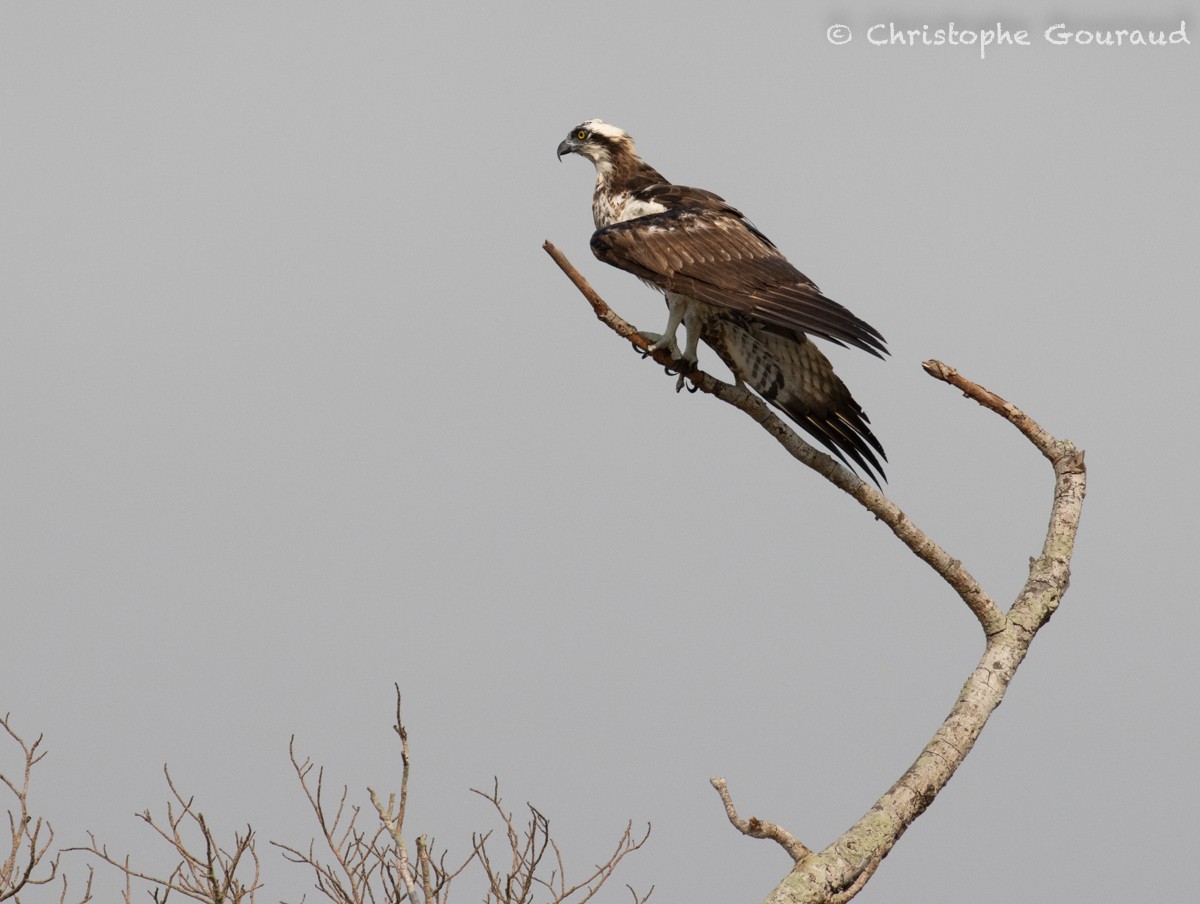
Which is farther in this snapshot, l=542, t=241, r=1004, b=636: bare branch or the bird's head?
the bird's head

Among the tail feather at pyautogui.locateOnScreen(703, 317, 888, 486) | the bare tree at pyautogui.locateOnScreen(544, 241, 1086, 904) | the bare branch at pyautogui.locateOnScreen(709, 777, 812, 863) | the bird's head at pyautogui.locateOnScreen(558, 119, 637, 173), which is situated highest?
the bird's head at pyautogui.locateOnScreen(558, 119, 637, 173)

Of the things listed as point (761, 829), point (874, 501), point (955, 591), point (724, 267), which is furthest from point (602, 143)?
point (761, 829)

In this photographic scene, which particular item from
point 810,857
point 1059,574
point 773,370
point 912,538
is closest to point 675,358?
point 773,370

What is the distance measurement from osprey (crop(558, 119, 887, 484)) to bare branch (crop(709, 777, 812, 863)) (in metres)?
2.80

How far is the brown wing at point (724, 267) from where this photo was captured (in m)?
7.15

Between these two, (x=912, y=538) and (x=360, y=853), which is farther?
(x=912, y=538)

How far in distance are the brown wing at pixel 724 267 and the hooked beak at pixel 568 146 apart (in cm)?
167

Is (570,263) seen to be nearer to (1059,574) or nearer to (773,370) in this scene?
(773,370)

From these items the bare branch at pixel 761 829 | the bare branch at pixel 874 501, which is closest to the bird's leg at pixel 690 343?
the bare branch at pixel 874 501

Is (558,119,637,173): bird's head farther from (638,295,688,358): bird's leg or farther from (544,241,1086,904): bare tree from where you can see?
(544,241,1086,904): bare tree

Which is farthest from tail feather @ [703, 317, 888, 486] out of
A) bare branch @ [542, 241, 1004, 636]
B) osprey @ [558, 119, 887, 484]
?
bare branch @ [542, 241, 1004, 636]

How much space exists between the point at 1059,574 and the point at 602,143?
4688mm

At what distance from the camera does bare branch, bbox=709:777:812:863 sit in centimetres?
534

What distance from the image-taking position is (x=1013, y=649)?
22.2ft
